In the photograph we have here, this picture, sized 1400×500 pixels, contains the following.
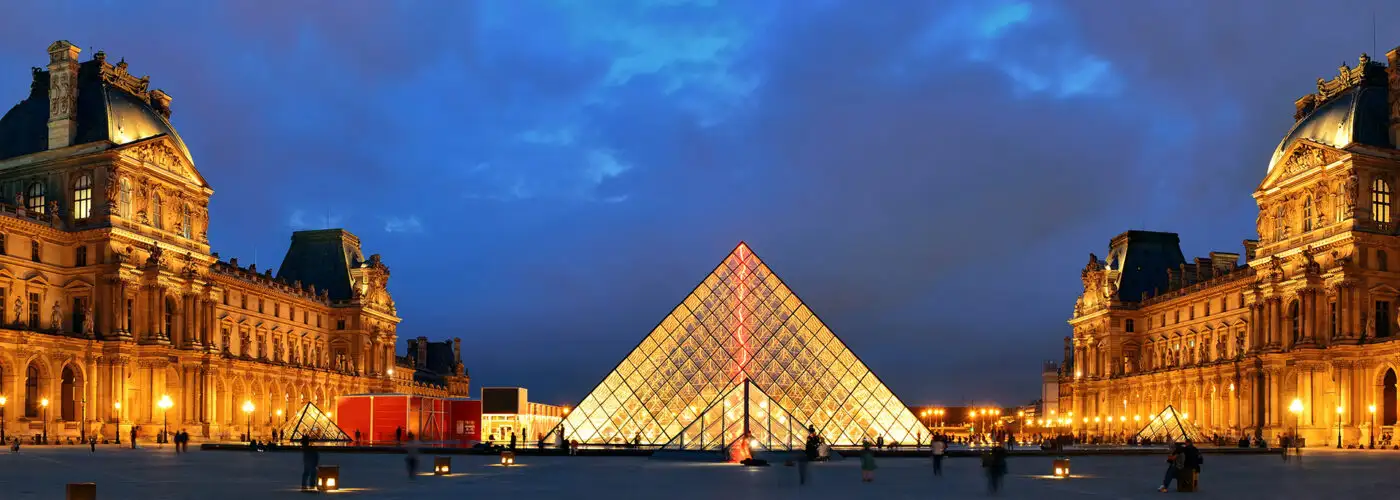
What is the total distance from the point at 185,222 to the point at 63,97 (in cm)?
611

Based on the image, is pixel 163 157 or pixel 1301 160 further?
pixel 1301 160

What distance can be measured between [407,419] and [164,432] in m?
7.92

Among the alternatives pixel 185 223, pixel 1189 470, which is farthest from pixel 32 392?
pixel 1189 470

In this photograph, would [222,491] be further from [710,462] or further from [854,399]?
[854,399]

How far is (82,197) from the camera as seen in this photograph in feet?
145

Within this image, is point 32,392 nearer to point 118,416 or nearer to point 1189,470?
point 118,416

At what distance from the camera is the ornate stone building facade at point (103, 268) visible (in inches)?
1606

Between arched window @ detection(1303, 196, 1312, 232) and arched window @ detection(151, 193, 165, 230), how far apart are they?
132 ft

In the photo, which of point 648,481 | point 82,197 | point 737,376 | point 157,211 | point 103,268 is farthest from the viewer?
point 157,211

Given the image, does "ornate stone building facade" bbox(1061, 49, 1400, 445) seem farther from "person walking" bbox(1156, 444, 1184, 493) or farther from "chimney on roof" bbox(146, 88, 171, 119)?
"chimney on roof" bbox(146, 88, 171, 119)

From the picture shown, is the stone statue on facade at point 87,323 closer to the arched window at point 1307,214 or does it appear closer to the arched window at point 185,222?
the arched window at point 185,222

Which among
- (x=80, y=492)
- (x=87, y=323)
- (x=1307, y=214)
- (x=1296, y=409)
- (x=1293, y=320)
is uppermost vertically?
(x=1307, y=214)

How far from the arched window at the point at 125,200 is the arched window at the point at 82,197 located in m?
0.98

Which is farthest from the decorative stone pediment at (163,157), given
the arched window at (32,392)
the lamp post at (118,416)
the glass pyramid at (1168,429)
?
the glass pyramid at (1168,429)
